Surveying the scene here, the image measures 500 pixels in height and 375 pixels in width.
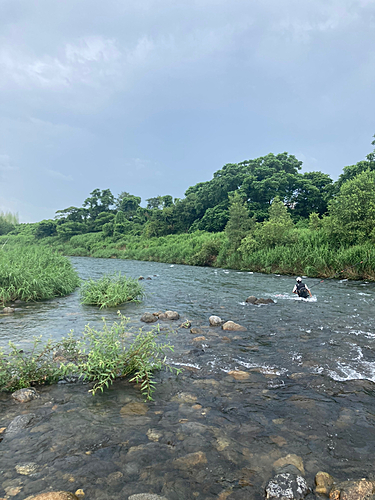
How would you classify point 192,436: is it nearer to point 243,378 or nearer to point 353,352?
point 243,378

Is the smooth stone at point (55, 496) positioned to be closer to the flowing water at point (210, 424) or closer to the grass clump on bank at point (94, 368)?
the flowing water at point (210, 424)

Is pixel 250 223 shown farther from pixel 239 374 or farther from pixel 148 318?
pixel 239 374

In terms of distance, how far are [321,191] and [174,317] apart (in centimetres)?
5175

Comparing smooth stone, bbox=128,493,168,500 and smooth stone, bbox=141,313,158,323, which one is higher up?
smooth stone, bbox=141,313,158,323

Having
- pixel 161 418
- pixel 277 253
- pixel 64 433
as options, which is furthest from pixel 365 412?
pixel 277 253

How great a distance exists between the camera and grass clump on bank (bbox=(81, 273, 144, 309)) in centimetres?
1060

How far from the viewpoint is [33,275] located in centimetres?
1152

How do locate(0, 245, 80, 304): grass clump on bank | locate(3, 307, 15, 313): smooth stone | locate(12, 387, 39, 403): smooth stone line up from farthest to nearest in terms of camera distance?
1. locate(0, 245, 80, 304): grass clump on bank
2. locate(3, 307, 15, 313): smooth stone
3. locate(12, 387, 39, 403): smooth stone

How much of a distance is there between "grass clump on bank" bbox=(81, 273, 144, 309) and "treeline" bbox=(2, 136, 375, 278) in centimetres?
1359

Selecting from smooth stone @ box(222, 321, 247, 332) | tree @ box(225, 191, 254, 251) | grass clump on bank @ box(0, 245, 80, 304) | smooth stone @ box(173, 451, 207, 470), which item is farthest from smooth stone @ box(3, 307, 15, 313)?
tree @ box(225, 191, 254, 251)

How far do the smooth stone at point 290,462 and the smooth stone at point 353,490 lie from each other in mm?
321

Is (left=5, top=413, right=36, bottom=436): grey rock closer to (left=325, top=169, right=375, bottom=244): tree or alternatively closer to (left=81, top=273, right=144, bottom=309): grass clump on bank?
(left=81, top=273, right=144, bottom=309): grass clump on bank

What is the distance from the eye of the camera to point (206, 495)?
245 centimetres

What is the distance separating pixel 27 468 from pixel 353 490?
3089mm
